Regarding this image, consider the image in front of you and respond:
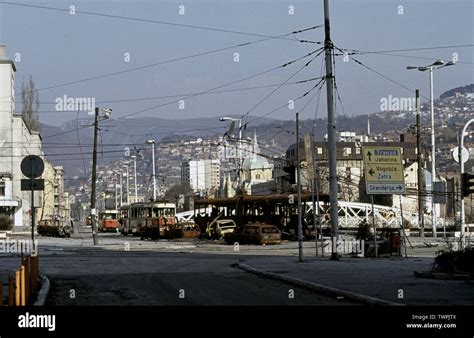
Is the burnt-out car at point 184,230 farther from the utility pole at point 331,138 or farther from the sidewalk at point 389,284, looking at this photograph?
the sidewalk at point 389,284

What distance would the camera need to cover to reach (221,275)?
22906 mm

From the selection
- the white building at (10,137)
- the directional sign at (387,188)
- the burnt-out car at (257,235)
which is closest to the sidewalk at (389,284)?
the directional sign at (387,188)

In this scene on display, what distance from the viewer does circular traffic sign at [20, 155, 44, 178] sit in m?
16.5

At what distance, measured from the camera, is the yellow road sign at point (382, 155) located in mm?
27969

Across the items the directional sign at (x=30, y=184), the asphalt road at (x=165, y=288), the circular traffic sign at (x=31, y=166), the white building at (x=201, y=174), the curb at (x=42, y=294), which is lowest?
the asphalt road at (x=165, y=288)

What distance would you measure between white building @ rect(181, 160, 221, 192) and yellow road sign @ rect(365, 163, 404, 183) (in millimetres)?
120272

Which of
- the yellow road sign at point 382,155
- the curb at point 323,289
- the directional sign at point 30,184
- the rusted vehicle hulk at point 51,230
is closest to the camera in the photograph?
the curb at point 323,289

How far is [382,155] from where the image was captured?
93.0ft

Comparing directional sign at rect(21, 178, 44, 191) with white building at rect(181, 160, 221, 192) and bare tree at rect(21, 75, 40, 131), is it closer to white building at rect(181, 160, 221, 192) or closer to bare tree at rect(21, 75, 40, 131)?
bare tree at rect(21, 75, 40, 131)

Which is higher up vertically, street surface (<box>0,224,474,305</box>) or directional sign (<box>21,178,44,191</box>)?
directional sign (<box>21,178,44,191</box>)

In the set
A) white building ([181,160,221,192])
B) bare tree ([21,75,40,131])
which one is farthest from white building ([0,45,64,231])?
white building ([181,160,221,192])

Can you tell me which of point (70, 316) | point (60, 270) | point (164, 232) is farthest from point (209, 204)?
point (70, 316)

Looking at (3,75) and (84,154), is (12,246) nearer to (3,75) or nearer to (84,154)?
(84,154)

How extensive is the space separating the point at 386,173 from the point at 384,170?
0.43ft
